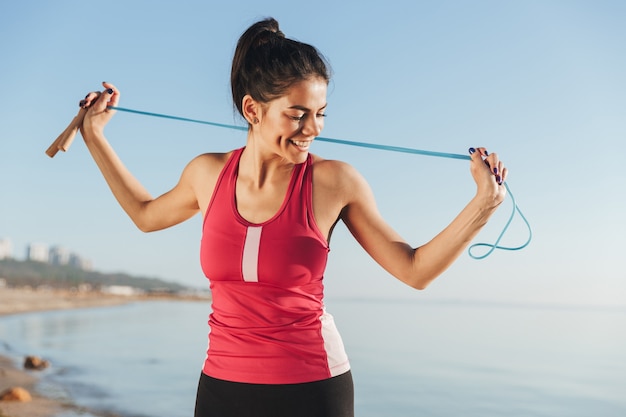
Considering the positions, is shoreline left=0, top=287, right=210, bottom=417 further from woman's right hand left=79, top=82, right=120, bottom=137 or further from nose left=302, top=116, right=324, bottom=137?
nose left=302, top=116, right=324, bottom=137

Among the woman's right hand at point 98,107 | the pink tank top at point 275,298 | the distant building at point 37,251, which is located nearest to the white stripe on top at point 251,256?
the pink tank top at point 275,298

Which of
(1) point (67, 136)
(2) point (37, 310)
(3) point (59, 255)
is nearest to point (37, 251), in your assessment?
(3) point (59, 255)

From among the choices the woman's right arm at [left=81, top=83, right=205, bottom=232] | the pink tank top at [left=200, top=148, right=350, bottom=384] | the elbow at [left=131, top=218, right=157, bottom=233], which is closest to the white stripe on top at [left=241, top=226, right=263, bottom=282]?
the pink tank top at [left=200, top=148, right=350, bottom=384]

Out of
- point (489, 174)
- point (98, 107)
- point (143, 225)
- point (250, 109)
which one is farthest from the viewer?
point (98, 107)

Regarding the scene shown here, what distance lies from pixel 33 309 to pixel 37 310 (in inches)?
7.8

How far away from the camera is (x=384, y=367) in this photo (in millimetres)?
18938

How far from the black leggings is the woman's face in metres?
0.47

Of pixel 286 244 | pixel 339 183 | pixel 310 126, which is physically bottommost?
pixel 286 244

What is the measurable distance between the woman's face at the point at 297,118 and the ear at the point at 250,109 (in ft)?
0.15

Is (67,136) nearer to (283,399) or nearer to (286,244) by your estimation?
(286,244)

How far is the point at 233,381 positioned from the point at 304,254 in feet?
1.00

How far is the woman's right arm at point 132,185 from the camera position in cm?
172

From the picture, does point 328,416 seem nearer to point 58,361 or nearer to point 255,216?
point 255,216

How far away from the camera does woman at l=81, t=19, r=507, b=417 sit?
1.46m
